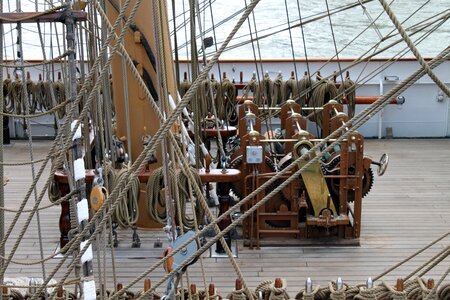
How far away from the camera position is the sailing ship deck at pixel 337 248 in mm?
4289

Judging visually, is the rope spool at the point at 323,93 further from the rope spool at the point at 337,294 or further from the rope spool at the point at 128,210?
the rope spool at the point at 337,294

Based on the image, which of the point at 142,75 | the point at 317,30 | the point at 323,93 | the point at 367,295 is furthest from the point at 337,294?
the point at 317,30

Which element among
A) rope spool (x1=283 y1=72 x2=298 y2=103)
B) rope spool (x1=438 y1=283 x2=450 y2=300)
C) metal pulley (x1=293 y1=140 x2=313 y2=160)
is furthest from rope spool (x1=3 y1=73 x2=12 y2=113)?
rope spool (x1=438 y1=283 x2=450 y2=300)

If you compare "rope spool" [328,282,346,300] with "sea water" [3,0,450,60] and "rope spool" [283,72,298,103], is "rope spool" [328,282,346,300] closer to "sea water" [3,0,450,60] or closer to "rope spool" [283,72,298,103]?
"rope spool" [283,72,298,103]

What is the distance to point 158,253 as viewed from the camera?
4555mm

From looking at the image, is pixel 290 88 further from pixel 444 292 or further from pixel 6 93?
pixel 444 292

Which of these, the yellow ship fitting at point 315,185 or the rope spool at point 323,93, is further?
the rope spool at point 323,93

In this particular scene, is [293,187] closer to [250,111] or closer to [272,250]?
[272,250]

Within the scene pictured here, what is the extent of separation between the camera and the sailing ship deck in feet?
14.1

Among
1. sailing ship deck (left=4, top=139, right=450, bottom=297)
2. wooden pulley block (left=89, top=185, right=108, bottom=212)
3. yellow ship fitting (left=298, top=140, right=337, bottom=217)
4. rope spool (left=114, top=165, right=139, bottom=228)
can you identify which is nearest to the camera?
wooden pulley block (left=89, top=185, right=108, bottom=212)

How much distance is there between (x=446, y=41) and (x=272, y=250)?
12.3 metres

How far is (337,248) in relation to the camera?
4.68 meters

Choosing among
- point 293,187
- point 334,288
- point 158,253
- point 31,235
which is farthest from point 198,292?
point 31,235

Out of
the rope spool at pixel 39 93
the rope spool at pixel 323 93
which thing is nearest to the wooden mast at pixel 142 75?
the rope spool at pixel 323 93
